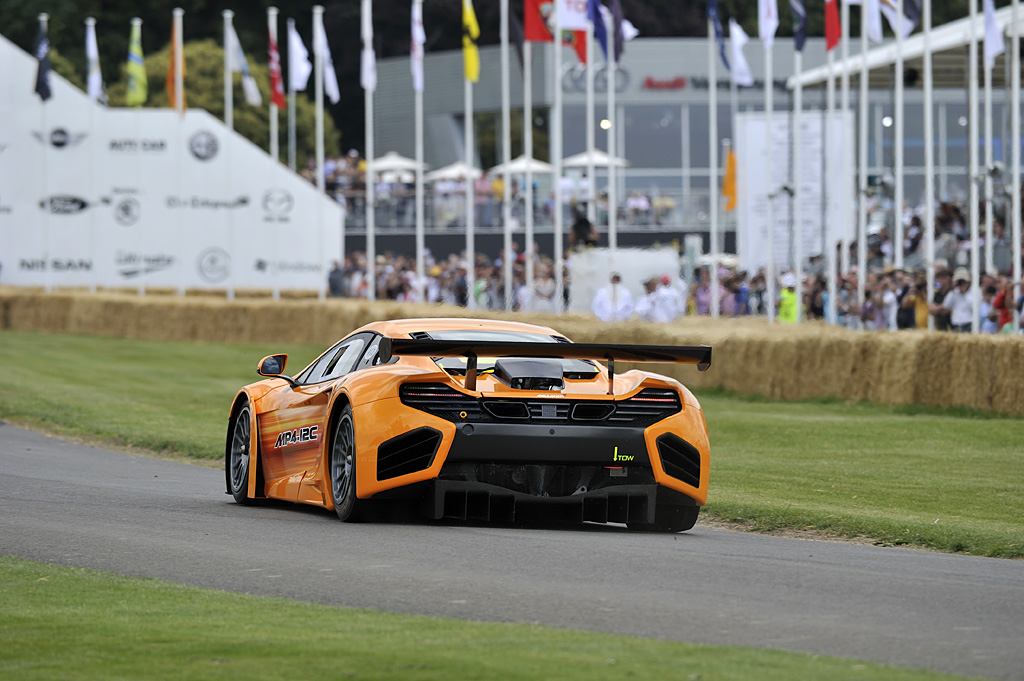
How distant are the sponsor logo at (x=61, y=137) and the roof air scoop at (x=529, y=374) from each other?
3517cm

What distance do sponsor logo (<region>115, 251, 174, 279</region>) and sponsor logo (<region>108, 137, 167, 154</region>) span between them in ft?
8.77

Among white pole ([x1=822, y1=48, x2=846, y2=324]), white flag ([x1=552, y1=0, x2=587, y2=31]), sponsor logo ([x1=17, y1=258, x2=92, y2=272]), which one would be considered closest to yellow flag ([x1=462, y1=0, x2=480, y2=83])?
white flag ([x1=552, y1=0, x2=587, y2=31])

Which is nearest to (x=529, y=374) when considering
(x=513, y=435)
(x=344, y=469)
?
(x=513, y=435)

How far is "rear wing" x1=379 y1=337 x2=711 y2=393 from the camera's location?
30.7 feet

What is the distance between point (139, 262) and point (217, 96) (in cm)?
2046

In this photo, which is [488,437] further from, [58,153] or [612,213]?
[58,153]

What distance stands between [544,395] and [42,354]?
78.3ft

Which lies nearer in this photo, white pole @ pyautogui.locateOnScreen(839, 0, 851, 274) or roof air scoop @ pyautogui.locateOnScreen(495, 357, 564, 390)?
roof air scoop @ pyautogui.locateOnScreen(495, 357, 564, 390)

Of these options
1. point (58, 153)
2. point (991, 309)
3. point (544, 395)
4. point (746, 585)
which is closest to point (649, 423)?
point (544, 395)

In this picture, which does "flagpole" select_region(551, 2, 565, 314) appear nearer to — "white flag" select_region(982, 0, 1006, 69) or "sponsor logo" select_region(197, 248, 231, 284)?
"white flag" select_region(982, 0, 1006, 69)

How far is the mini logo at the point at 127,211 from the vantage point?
4341cm

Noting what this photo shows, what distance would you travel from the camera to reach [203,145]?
44125 millimetres

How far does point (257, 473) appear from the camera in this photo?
450 inches

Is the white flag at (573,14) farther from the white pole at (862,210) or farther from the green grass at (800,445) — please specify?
the green grass at (800,445)
